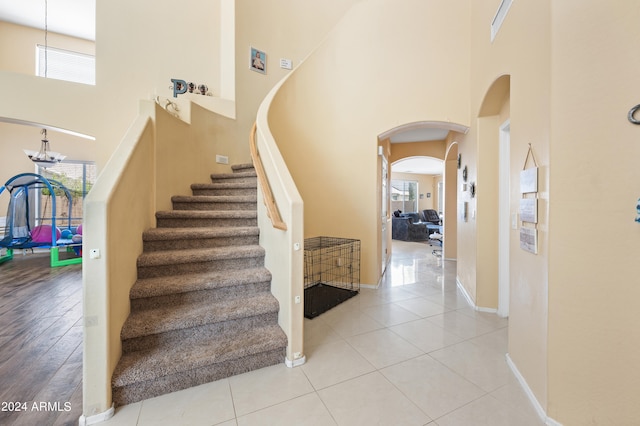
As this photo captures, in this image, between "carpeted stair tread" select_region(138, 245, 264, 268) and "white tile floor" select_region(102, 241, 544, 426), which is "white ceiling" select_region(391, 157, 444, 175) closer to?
"white tile floor" select_region(102, 241, 544, 426)

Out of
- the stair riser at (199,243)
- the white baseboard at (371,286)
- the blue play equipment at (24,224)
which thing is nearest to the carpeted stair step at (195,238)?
the stair riser at (199,243)

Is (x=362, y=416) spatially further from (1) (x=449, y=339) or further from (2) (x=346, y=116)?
(2) (x=346, y=116)

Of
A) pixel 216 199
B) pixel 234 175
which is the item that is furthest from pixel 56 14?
pixel 216 199

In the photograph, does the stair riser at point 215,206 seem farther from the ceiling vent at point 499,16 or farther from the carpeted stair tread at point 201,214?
the ceiling vent at point 499,16

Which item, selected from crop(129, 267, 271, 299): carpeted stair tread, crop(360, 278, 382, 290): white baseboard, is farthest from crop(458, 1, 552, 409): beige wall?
crop(129, 267, 271, 299): carpeted stair tread

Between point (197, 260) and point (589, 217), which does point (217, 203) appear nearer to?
point (197, 260)

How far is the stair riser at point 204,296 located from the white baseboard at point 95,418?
0.65m

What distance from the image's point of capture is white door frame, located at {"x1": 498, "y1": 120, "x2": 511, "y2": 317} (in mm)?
2812

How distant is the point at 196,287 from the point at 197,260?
0.29 m

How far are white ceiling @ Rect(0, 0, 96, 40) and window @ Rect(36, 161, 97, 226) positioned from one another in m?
3.21

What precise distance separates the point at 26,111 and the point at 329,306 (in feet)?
17.2

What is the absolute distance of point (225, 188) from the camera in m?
3.47


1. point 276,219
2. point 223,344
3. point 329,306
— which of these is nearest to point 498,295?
point 329,306

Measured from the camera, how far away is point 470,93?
3.26 meters
